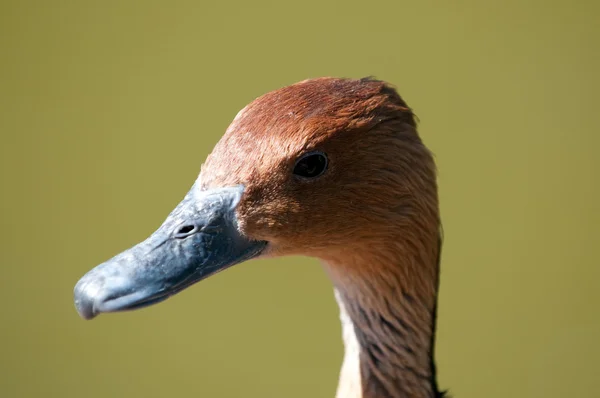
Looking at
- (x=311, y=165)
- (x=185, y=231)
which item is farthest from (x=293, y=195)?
(x=185, y=231)

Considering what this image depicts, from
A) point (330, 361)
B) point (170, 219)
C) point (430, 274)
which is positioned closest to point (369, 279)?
point (430, 274)

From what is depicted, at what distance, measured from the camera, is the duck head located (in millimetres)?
1926

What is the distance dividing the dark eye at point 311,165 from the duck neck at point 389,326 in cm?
41

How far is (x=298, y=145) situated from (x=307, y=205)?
194 millimetres

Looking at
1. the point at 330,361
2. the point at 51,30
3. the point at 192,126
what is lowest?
the point at 330,361

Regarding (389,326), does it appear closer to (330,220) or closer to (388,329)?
(388,329)

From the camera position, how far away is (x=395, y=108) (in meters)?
2.23

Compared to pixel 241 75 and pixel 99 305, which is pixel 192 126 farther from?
pixel 99 305

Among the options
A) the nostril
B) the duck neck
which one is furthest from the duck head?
the duck neck

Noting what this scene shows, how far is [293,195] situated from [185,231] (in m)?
0.33

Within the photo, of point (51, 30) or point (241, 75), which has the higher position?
point (51, 30)

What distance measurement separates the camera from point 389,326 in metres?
2.47

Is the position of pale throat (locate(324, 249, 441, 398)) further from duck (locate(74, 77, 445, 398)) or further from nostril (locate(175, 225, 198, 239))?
nostril (locate(175, 225, 198, 239))

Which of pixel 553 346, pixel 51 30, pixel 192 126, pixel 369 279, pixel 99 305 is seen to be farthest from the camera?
pixel 51 30
